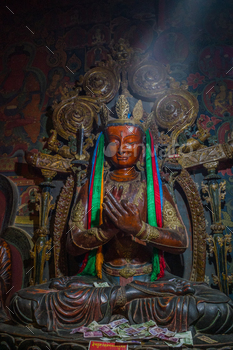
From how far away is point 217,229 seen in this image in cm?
330

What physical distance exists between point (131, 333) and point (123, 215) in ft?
3.13

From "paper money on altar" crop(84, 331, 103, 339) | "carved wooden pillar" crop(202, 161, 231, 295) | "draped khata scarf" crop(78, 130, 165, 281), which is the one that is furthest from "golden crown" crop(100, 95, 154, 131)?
"paper money on altar" crop(84, 331, 103, 339)

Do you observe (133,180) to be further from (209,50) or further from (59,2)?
(59,2)

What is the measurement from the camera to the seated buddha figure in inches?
96.0

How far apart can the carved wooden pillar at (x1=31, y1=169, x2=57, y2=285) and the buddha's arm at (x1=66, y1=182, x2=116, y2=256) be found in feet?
1.61

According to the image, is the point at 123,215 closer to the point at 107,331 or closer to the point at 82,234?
the point at 82,234

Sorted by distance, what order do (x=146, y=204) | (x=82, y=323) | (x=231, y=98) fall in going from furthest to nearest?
(x=231, y=98) → (x=146, y=204) → (x=82, y=323)

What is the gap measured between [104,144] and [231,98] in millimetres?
1857

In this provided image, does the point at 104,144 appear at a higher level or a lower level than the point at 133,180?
higher

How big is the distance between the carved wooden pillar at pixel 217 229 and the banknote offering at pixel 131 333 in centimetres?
108

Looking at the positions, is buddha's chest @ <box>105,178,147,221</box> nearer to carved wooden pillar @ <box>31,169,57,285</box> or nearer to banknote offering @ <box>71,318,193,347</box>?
carved wooden pillar @ <box>31,169,57,285</box>

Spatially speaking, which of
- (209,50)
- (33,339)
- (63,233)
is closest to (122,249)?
(63,233)

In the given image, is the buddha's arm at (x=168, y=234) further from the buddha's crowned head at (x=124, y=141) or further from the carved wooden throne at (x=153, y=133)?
the buddha's crowned head at (x=124, y=141)

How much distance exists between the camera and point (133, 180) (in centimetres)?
352
